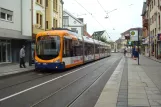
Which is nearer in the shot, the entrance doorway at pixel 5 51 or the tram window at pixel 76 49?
the tram window at pixel 76 49

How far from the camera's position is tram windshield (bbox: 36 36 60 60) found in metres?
20.1

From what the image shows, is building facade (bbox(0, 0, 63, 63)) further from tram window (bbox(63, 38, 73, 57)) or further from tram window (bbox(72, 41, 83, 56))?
tram window (bbox(63, 38, 73, 57))

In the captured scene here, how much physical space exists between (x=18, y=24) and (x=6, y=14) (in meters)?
2.57

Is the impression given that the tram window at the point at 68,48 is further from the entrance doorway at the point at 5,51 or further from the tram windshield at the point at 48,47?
the entrance doorway at the point at 5,51

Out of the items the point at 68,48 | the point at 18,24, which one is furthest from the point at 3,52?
the point at 68,48

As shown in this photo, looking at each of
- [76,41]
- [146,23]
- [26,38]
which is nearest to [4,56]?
[26,38]

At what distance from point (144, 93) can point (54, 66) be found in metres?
10.3

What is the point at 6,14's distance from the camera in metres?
24.9

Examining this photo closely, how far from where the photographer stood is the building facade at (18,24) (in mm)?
24538

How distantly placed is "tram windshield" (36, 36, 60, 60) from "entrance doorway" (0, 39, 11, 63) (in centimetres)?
550

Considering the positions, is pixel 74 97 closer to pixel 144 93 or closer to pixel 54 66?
pixel 144 93

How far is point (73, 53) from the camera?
2330 centimetres

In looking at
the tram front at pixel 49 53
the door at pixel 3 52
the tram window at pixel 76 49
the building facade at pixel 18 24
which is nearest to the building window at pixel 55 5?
the building facade at pixel 18 24

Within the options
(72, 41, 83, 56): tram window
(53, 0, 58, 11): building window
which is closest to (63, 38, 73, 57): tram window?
(72, 41, 83, 56): tram window
